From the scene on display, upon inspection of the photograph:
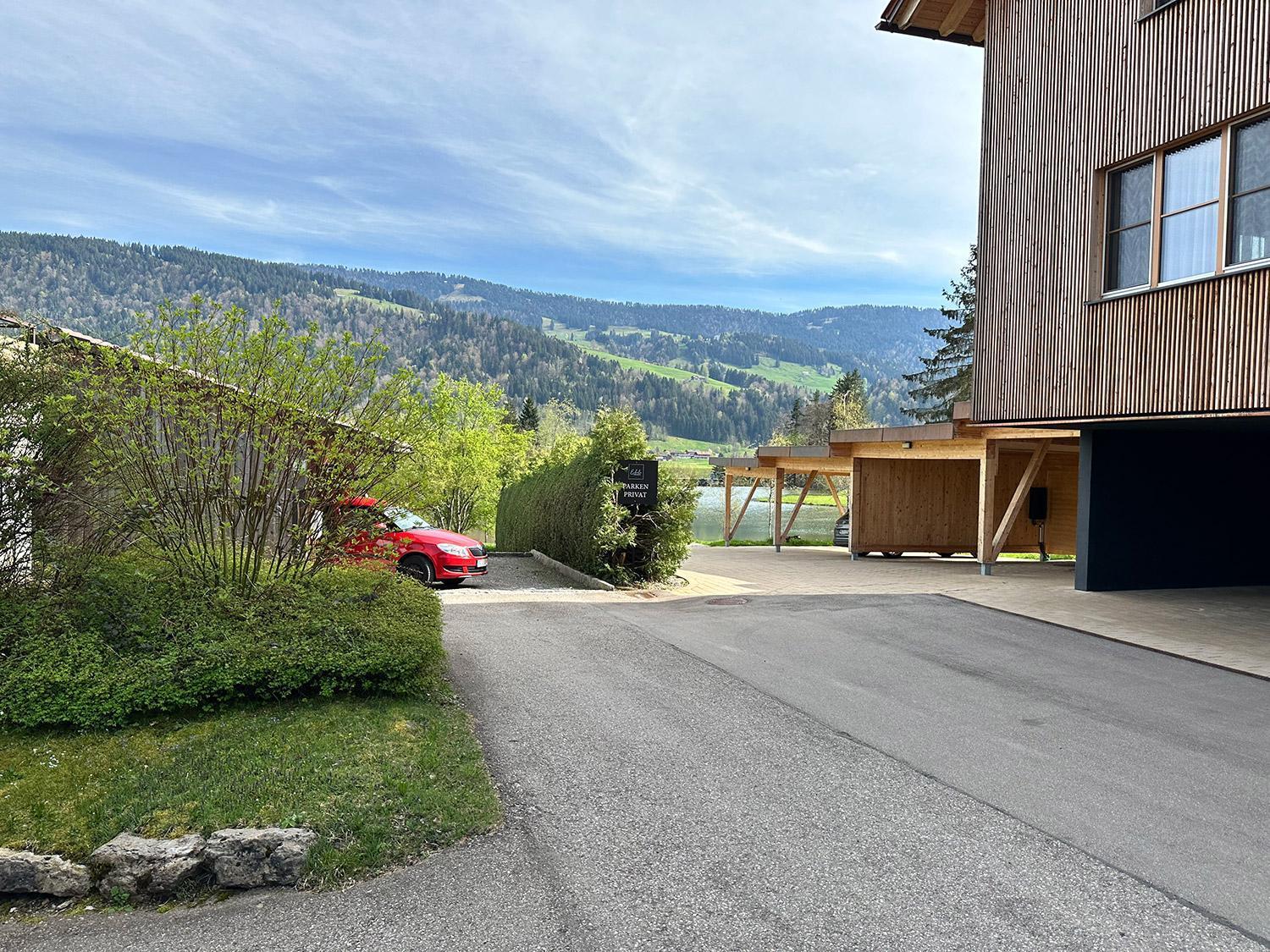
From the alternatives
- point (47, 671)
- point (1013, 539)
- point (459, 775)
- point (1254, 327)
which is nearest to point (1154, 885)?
point (459, 775)

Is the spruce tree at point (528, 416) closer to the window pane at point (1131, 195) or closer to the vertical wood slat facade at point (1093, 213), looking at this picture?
the vertical wood slat facade at point (1093, 213)

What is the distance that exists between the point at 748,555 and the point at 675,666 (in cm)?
1659

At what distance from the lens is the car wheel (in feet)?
46.9

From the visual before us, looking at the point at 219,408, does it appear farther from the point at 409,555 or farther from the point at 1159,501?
the point at 1159,501

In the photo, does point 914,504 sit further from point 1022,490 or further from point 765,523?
point 765,523

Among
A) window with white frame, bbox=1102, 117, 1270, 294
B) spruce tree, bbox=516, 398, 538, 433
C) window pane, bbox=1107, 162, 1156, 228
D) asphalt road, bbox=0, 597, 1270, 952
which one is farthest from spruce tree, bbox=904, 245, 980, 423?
asphalt road, bbox=0, 597, 1270, 952

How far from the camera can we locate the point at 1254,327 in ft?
30.6

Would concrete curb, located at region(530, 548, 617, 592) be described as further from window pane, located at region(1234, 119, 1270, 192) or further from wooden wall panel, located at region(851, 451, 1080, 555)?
window pane, located at region(1234, 119, 1270, 192)

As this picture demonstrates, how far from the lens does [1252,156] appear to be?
375 inches

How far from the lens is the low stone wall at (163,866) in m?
3.79

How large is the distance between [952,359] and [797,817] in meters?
52.3

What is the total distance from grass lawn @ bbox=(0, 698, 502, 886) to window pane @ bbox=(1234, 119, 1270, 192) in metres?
10.0

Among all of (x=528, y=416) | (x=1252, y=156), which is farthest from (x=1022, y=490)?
(x=528, y=416)

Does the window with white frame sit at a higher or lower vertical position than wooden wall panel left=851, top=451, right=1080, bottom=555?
higher
